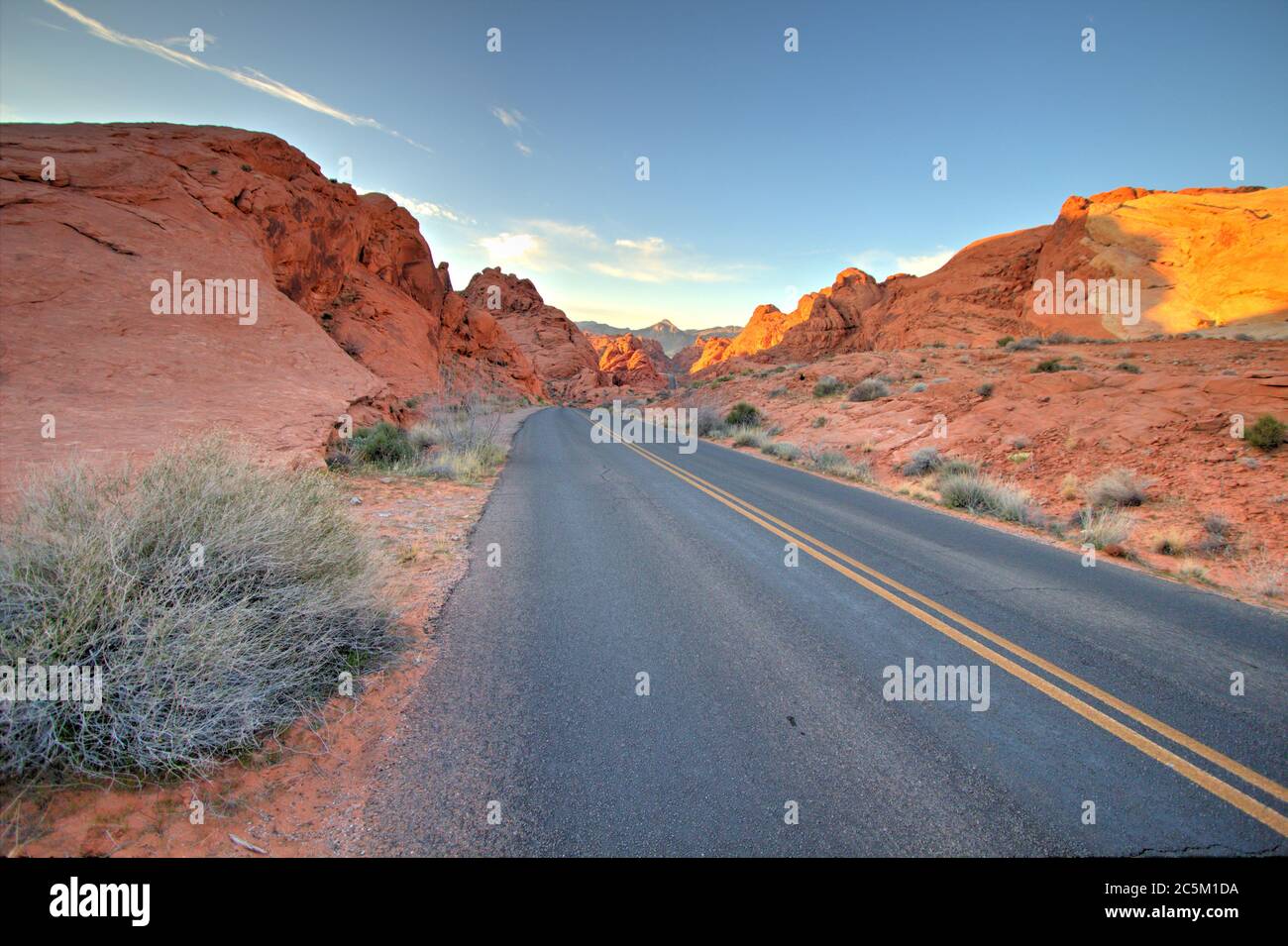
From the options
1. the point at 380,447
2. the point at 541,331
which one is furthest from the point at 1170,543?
the point at 541,331

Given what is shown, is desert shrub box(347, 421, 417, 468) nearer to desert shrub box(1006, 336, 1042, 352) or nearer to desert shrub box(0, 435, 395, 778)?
desert shrub box(0, 435, 395, 778)

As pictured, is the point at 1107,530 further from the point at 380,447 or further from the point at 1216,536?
Result: the point at 380,447

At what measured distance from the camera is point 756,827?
2047 millimetres

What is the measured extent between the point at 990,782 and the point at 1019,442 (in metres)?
12.8

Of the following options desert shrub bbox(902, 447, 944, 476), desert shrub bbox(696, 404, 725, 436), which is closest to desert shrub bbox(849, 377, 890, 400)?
desert shrub bbox(696, 404, 725, 436)

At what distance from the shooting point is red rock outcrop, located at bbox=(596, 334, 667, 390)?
3541 inches

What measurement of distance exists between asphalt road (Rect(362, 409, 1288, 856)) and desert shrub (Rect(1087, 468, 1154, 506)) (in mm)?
3875

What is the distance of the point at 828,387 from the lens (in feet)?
82.4

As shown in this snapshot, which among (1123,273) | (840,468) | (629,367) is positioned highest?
(629,367)

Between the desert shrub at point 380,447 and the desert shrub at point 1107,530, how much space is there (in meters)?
11.4

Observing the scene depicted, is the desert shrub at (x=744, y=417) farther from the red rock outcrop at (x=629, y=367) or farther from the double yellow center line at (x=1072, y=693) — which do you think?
the red rock outcrop at (x=629, y=367)

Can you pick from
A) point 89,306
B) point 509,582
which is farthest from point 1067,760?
point 89,306

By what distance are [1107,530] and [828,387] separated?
1889 centimetres

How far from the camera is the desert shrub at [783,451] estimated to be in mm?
15719
